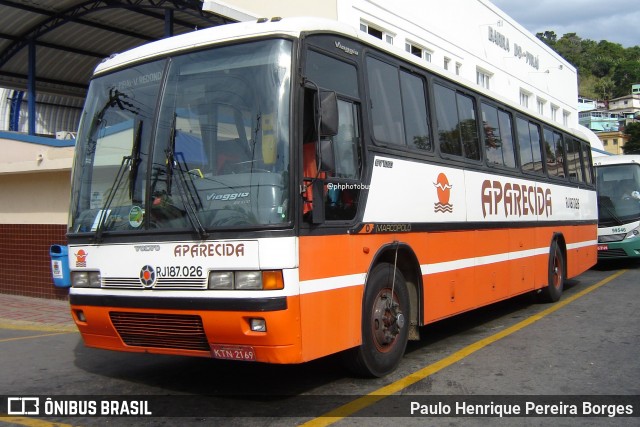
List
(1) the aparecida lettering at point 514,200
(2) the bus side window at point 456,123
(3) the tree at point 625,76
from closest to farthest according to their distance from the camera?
(2) the bus side window at point 456,123, (1) the aparecida lettering at point 514,200, (3) the tree at point 625,76

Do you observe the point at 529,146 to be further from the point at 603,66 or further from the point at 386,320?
the point at 603,66

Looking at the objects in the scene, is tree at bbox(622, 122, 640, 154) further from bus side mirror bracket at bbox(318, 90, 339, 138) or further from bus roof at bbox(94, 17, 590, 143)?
bus side mirror bracket at bbox(318, 90, 339, 138)

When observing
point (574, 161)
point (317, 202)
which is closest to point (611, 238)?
point (574, 161)

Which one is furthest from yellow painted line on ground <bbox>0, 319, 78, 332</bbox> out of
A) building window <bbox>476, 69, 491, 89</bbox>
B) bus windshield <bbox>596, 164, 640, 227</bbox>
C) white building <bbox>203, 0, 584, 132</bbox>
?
building window <bbox>476, 69, 491, 89</bbox>

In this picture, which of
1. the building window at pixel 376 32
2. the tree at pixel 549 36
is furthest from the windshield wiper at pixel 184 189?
the tree at pixel 549 36

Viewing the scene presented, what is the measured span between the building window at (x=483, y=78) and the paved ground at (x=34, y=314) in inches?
A: 675

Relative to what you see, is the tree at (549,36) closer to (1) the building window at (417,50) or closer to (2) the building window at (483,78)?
(2) the building window at (483,78)

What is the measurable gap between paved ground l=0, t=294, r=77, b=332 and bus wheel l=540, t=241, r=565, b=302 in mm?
7873

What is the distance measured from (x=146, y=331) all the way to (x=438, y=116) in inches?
162

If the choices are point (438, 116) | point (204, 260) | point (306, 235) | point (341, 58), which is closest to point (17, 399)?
point (204, 260)

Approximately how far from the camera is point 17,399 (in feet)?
18.7

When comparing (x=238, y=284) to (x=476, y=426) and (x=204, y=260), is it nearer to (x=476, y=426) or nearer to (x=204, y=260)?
(x=204, y=260)

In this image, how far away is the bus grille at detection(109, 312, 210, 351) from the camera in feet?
16.4

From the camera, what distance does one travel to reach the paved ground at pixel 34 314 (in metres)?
9.91
